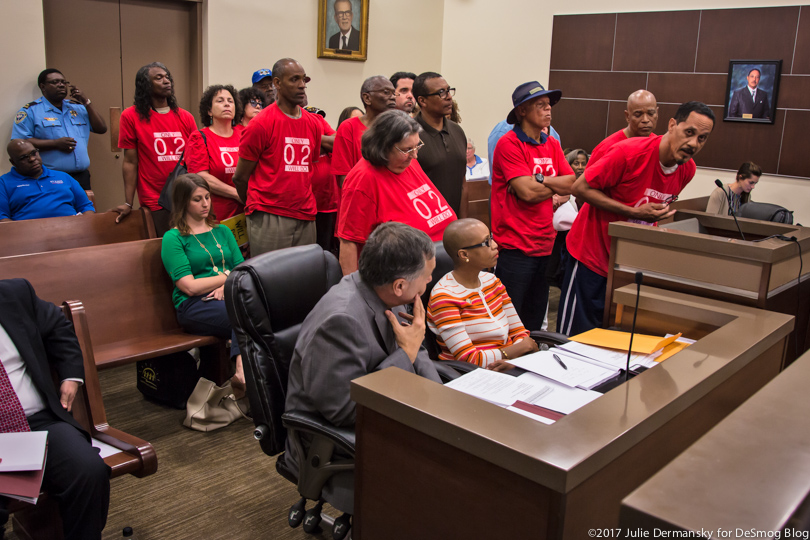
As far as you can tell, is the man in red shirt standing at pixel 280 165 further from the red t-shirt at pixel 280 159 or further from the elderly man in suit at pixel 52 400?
the elderly man in suit at pixel 52 400

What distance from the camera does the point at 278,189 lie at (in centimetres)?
362

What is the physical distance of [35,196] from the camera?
3.99 metres

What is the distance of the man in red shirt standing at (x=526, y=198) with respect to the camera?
318cm

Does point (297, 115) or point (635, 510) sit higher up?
point (297, 115)

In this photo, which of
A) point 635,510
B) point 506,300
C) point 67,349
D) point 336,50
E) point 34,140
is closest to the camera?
point 635,510

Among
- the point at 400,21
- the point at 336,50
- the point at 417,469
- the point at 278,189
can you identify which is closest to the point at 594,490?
the point at 417,469

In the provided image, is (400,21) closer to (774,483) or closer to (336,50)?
(336,50)

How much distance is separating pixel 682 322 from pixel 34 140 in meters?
4.39

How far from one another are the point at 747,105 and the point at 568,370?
18.2ft

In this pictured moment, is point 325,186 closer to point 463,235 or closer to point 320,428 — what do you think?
point 463,235

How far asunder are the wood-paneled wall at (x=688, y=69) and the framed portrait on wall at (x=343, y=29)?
210 centimetres

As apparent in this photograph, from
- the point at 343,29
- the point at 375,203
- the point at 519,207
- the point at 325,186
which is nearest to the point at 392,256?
the point at 375,203

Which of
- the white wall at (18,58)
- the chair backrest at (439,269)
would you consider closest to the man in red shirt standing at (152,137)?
the white wall at (18,58)

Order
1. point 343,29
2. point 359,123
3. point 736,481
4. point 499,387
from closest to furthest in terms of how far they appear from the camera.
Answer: point 736,481 < point 499,387 < point 359,123 < point 343,29
